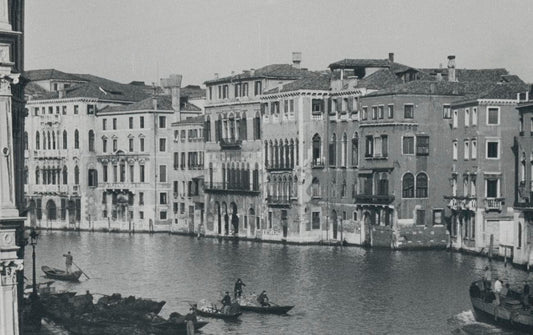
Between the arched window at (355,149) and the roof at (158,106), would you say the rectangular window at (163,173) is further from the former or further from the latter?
the arched window at (355,149)

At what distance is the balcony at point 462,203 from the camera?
60.1m

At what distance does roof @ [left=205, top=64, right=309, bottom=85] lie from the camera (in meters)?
73.3

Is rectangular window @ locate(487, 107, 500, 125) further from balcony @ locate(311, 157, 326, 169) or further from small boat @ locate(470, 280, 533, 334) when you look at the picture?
small boat @ locate(470, 280, 533, 334)

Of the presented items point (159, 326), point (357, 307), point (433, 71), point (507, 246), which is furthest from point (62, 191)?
point (159, 326)

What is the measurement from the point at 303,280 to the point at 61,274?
10.5m

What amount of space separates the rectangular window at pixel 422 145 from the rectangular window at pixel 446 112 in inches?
57.2

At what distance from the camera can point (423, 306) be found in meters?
42.4

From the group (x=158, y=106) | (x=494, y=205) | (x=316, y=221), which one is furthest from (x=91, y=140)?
(x=494, y=205)

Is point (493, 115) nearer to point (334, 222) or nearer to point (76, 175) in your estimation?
point (334, 222)

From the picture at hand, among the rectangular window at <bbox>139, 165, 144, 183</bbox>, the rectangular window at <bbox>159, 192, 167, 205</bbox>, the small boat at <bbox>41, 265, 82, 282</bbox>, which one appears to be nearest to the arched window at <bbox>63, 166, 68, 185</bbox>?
→ the rectangular window at <bbox>139, 165, 144, 183</bbox>

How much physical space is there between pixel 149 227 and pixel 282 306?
141ft

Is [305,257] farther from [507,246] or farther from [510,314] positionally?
[510,314]

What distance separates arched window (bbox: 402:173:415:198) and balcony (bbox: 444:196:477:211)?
1.77 metres

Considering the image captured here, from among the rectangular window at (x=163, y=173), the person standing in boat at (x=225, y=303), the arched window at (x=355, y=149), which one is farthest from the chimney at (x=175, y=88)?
the person standing in boat at (x=225, y=303)
